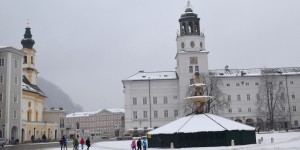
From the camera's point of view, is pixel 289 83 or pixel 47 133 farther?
pixel 289 83

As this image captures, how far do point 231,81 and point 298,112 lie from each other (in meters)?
15.9

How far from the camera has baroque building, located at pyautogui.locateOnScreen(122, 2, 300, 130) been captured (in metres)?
87.3

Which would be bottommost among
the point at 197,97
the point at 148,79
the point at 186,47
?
the point at 197,97

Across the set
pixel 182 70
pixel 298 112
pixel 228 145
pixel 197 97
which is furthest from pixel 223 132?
pixel 298 112

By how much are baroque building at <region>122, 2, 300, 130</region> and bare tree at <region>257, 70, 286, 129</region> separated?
2.77ft

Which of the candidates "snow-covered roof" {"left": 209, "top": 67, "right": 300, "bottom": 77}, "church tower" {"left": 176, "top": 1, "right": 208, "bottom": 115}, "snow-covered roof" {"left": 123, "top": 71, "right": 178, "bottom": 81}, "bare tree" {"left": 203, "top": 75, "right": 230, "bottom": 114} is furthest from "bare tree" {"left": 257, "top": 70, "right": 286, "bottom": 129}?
"snow-covered roof" {"left": 123, "top": 71, "right": 178, "bottom": 81}

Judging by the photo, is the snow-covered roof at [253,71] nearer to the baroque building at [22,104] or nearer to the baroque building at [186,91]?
the baroque building at [186,91]

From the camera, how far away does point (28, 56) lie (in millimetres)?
88812

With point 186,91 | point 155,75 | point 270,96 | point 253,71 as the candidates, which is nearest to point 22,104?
point 155,75

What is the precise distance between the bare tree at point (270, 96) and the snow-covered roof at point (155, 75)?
18.7 meters

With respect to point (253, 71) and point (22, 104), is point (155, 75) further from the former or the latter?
point (22, 104)

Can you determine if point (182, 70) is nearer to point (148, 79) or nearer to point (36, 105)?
point (148, 79)

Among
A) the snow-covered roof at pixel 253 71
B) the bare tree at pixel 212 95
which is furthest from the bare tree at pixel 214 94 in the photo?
the snow-covered roof at pixel 253 71

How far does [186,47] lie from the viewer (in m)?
87.8
